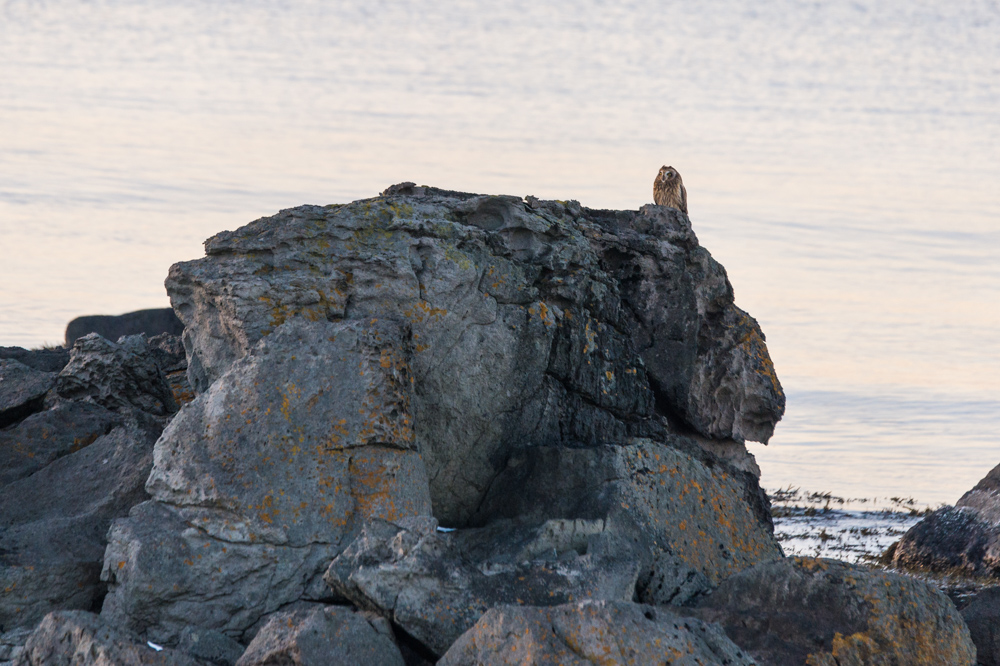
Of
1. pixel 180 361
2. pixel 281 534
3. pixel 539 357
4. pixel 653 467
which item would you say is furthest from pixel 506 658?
pixel 180 361

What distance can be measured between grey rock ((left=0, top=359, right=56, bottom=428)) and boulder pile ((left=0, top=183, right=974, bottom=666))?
5 centimetres

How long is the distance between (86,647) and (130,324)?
104 ft

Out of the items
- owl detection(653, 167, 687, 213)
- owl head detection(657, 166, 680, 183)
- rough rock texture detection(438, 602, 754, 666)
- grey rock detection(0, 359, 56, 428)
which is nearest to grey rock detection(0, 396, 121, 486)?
grey rock detection(0, 359, 56, 428)

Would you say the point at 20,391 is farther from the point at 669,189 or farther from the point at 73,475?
the point at 669,189

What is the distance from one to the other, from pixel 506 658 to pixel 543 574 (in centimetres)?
182

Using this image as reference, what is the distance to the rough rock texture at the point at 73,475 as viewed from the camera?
9.63 meters

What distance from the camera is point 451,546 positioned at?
8594mm

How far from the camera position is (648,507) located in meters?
10.4

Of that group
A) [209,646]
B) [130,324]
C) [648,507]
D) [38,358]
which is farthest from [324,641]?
[130,324]

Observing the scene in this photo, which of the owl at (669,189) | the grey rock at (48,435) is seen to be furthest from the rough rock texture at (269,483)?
the owl at (669,189)

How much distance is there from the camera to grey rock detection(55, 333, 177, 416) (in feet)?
42.4

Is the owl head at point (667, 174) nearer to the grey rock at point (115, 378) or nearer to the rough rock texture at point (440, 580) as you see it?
the grey rock at point (115, 378)

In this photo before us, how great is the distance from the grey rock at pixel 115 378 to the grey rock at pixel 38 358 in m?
2.44

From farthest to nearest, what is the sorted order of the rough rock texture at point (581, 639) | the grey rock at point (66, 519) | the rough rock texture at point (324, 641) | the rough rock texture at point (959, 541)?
the rough rock texture at point (959, 541)
the grey rock at point (66, 519)
the rough rock texture at point (324, 641)
the rough rock texture at point (581, 639)
